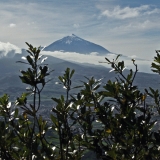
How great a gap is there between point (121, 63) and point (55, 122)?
5.20ft

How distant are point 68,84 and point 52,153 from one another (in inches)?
42.3

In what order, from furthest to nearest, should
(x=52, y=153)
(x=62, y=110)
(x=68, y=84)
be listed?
1. (x=68, y=84)
2. (x=52, y=153)
3. (x=62, y=110)

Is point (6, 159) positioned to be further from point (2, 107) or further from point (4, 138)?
Answer: point (2, 107)

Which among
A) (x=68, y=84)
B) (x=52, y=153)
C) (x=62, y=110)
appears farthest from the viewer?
(x=68, y=84)

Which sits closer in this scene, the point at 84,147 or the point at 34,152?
the point at 34,152

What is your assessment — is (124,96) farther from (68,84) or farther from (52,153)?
(52,153)

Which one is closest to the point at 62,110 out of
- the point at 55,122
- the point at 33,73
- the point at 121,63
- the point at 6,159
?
the point at 55,122

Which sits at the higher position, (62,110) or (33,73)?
(33,73)

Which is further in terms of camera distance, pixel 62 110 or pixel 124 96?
pixel 124 96

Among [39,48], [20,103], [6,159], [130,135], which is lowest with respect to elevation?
[6,159]

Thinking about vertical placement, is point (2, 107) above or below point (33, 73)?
below

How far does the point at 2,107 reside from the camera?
4.39m

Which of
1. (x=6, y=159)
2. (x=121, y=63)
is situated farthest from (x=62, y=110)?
(x=121, y=63)

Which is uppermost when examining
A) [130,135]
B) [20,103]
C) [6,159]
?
[20,103]
